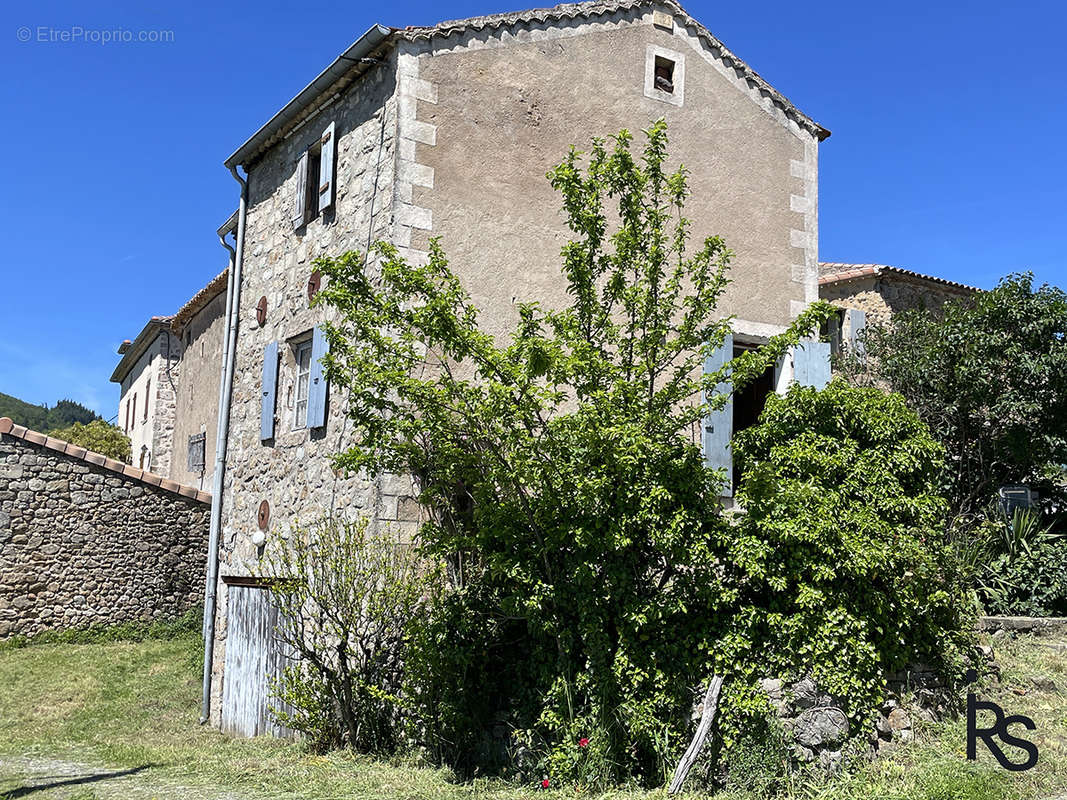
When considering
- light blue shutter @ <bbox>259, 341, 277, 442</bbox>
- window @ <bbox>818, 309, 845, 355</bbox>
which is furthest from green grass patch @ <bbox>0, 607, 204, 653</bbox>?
window @ <bbox>818, 309, 845, 355</bbox>

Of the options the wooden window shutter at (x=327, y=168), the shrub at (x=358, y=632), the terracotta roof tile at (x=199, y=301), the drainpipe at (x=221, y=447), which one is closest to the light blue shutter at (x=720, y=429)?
the shrub at (x=358, y=632)

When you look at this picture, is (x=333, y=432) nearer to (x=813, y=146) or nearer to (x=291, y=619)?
(x=291, y=619)

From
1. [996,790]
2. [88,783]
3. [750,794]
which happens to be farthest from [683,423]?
[88,783]

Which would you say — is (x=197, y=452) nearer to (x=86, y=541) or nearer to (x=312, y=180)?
(x=86, y=541)

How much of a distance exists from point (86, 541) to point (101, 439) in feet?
37.7

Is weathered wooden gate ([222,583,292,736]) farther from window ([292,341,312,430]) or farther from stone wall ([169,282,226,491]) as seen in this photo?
stone wall ([169,282,226,491])

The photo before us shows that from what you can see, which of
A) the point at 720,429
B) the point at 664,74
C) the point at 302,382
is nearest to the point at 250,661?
the point at 302,382

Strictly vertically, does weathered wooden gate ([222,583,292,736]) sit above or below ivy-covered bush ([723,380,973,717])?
below

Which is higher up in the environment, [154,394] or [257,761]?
[154,394]

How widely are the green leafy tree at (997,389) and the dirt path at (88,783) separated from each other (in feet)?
27.3

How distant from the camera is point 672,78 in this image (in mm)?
11172

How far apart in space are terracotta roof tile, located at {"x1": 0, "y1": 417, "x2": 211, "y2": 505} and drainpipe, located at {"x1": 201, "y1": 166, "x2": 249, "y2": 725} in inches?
191

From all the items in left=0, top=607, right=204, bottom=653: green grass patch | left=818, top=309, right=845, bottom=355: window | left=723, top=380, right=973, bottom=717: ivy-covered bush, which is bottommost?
left=0, top=607, right=204, bottom=653: green grass patch

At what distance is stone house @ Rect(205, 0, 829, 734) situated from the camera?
9656 mm
